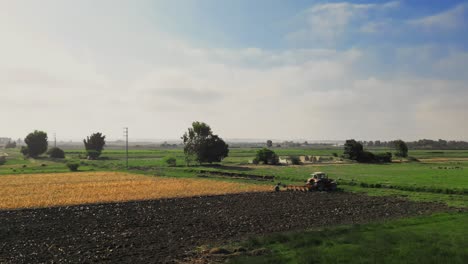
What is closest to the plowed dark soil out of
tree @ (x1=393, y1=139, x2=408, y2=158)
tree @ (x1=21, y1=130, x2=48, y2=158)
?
tree @ (x1=393, y1=139, x2=408, y2=158)

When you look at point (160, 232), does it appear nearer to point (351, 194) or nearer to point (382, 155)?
point (351, 194)

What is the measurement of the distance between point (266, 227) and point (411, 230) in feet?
30.2

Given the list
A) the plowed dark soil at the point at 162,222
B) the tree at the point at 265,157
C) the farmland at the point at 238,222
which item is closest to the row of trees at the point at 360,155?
the tree at the point at 265,157

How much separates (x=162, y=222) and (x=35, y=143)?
140m

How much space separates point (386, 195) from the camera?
45.3 meters

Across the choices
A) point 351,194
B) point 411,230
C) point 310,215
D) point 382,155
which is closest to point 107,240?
point 310,215

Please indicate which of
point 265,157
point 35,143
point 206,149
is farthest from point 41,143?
point 265,157

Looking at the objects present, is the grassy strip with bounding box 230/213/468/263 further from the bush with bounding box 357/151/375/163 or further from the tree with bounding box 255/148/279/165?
the bush with bounding box 357/151/375/163

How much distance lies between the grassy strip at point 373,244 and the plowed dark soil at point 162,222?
10.3 ft

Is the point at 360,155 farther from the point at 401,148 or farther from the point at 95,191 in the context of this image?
the point at 95,191

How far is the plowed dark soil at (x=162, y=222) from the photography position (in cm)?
2188

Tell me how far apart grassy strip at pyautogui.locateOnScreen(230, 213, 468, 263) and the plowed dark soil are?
3.14m

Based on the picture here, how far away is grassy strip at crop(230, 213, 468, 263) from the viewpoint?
19156 millimetres

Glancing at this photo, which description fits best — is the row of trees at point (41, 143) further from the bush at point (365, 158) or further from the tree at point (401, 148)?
the tree at point (401, 148)
